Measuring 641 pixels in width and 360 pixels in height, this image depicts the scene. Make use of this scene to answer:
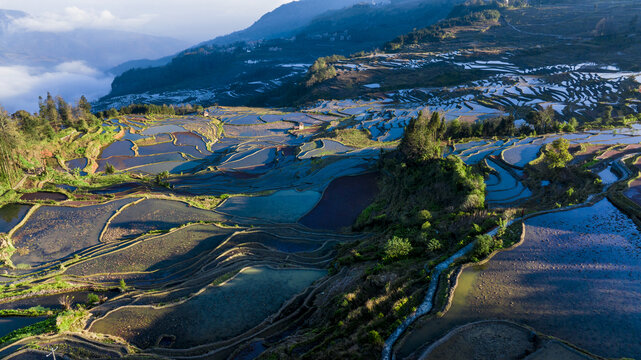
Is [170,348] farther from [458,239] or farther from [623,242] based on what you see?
[623,242]

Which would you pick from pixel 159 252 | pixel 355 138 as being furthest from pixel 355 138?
pixel 159 252

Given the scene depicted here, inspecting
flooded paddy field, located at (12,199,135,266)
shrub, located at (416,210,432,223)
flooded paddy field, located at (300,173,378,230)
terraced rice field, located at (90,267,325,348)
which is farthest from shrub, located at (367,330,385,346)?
flooded paddy field, located at (12,199,135,266)

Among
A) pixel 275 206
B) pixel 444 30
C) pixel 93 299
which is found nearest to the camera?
pixel 93 299

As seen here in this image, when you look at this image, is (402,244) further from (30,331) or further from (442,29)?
(442,29)

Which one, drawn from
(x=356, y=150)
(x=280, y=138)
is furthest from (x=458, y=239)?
(x=280, y=138)

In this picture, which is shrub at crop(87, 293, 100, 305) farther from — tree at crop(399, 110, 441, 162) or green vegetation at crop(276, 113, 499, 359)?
tree at crop(399, 110, 441, 162)

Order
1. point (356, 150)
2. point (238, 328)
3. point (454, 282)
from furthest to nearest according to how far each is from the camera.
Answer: point (356, 150) < point (238, 328) < point (454, 282)

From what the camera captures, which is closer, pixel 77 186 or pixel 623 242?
pixel 623 242

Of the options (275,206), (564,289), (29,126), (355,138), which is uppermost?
(29,126)
